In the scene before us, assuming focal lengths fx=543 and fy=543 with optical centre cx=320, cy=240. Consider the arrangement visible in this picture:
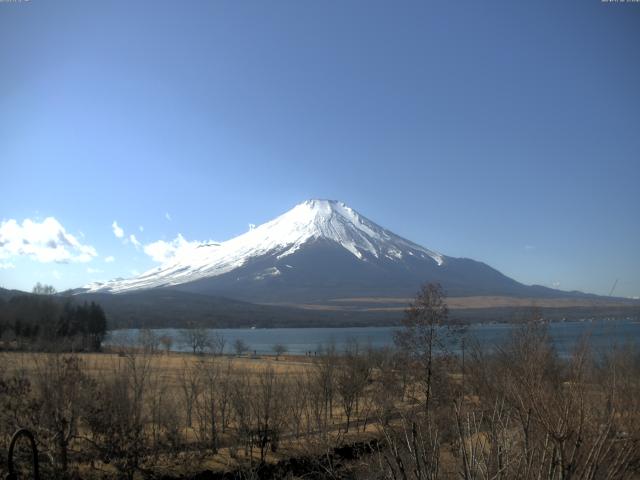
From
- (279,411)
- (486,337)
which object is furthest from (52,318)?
(279,411)

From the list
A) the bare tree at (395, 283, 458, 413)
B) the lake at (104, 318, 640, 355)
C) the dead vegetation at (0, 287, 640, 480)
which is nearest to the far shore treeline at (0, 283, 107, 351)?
the lake at (104, 318, 640, 355)

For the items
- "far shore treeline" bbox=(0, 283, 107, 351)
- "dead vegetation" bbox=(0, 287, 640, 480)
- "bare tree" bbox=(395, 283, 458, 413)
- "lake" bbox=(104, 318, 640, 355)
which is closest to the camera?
"lake" bbox=(104, 318, 640, 355)

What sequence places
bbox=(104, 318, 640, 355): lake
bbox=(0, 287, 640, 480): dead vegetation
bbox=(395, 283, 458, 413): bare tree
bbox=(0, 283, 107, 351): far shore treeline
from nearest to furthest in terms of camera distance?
bbox=(104, 318, 640, 355): lake, bbox=(0, 287, 640, 480): dead vegetation, bbox=(395, 283, 458, 413): bare tree, bbox=(0, 283, 107, 351): far shore treeline

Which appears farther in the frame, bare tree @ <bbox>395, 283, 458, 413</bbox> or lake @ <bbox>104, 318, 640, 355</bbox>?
bare tree @ <bbox>395, 283, 458, 413</bbox>

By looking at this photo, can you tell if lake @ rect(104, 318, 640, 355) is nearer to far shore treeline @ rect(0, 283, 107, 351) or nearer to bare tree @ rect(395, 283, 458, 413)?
bare tree @ rect(395, 283, 458, 413)

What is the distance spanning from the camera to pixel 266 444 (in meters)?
21.0

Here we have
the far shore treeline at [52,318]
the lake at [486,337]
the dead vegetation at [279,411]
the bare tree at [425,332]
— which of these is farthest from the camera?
the far shore treeline at [52,318]

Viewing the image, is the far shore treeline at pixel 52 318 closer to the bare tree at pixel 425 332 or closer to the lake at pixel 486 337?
the lake at pixel 486 337

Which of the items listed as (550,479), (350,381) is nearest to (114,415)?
(350,381)

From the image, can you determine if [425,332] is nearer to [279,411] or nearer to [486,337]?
[279,411]

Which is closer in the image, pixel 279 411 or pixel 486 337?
pixel 279 411

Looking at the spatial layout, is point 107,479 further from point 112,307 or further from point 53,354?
point 112,307

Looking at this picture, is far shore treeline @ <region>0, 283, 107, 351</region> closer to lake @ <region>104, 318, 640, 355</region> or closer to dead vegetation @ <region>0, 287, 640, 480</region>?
lake @ <region>104, 318, 640, 355</region>

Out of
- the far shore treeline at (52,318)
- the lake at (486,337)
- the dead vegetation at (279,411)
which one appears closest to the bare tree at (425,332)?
the dead vegetation at (279,411)
